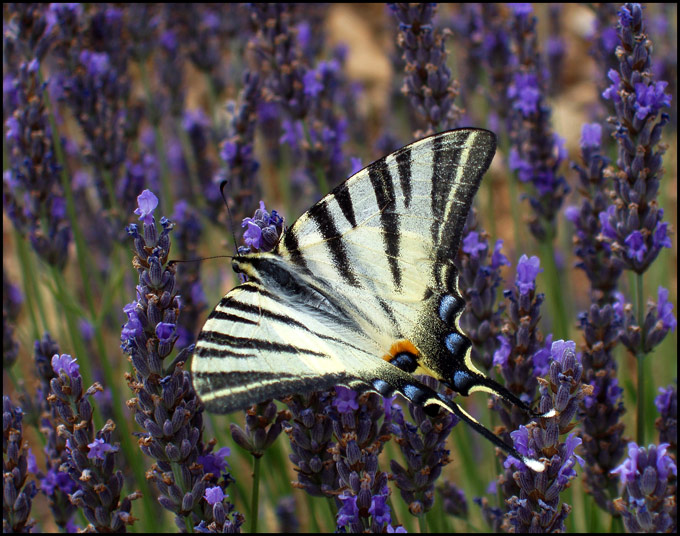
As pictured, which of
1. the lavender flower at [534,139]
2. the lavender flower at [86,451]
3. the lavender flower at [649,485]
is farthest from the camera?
the lavender flower at [534,139]

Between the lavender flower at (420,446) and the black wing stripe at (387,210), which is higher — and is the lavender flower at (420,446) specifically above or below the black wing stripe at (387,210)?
below

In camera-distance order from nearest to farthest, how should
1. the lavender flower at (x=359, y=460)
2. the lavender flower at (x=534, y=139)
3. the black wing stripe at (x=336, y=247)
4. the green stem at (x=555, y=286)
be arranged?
the lavender flower at (x=359, y=460) < the black wing stripe at (x=336, y=247) < the lavender flower at (x=534, y=139) < the green stem at (x=555, y=286)

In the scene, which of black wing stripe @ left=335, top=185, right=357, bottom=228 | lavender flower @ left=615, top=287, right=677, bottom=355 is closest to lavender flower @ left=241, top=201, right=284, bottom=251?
black wing stripe @ left=335, top=185, right=357, bottom=228

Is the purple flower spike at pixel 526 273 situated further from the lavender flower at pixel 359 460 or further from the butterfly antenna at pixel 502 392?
the lavender flower at pixel 359 460

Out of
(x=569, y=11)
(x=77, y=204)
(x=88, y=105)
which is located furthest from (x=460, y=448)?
(x=569, y=11)

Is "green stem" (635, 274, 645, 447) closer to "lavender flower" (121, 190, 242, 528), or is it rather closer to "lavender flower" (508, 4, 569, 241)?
"lavender flower" (508, 4, 569, 241)

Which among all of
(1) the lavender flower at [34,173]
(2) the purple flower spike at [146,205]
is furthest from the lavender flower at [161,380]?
(1) the lavender flower at [34,173]
